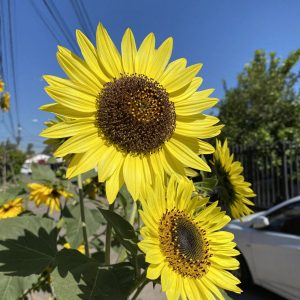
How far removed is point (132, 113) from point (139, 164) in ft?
0.43

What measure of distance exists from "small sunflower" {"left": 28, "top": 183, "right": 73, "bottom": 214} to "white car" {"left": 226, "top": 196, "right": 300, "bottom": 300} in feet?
9.77

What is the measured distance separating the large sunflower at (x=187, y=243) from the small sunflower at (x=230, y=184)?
0.24 metres

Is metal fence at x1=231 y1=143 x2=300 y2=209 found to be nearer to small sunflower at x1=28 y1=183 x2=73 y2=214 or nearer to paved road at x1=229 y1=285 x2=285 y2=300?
paved road at x1=229 y1=285 x2=285 y2=300

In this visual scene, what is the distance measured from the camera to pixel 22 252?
1076 millimetres

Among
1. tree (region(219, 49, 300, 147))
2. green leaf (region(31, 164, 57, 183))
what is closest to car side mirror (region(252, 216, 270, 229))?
green leaf (region(31, 164, 57, 183))

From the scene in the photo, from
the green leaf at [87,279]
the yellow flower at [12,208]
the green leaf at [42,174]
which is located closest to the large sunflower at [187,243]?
the green leaf at [87,279]

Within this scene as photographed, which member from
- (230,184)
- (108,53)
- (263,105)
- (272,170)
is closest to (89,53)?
(108,53)

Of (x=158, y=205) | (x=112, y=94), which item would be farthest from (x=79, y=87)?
(x=158, y=205)

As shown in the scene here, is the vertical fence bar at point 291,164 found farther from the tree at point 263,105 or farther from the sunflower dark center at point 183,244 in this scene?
the sunflower dark center at point 183,244

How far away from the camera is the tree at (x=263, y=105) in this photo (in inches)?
496

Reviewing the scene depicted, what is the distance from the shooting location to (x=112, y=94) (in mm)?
1005

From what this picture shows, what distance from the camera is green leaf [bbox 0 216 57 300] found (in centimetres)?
106

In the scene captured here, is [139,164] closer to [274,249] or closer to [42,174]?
[42,174]

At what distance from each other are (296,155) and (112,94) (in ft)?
32.0
